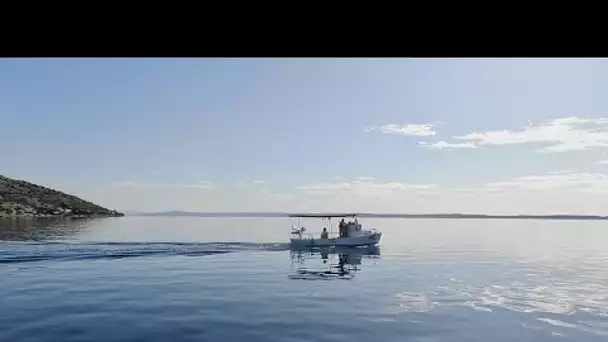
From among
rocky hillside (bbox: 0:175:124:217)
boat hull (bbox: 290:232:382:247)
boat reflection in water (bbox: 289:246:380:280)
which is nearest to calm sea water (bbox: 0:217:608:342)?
boat reflection in water (bbox: 289:246:380:280)

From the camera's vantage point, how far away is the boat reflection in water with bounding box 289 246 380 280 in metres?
40.7

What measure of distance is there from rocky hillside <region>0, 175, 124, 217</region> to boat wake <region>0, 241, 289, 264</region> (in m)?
103

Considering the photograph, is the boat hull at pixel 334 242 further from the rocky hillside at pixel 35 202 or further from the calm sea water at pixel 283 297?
the rocky hillside at pixel 35 202

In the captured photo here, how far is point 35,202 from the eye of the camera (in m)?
165

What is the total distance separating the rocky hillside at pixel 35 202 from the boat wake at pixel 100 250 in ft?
339

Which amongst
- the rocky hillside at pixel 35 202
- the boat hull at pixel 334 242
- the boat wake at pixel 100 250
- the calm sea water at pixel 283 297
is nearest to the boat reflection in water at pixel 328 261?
the calm sea water at pixel 283 297

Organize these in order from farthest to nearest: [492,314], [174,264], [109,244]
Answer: [109,244] < [174,264] < [492,314]

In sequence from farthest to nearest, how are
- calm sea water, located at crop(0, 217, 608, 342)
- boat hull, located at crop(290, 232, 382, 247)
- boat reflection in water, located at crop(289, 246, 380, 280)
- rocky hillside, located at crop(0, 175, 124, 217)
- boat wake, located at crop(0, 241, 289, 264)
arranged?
rocky hillside, located at crop(0, 175, 124, 217), boat hull, located at crop(290, 232, 382, 247), boat wake, located at crop(0, 241, 289, 264), boat reflection in water, located at crop(289, 246, 380, 280), calm sea water, located at crop(0, 217, 608, 342)

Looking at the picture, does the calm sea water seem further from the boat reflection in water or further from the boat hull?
the boat hull

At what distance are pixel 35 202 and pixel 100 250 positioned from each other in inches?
5040
